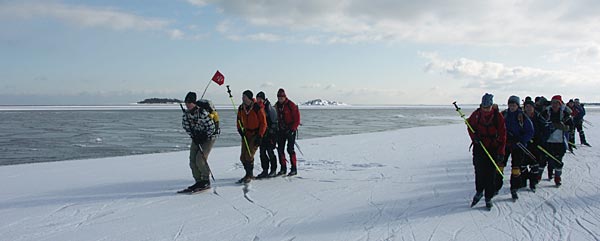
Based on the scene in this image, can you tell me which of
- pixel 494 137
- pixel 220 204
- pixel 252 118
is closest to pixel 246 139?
pixel 252 118

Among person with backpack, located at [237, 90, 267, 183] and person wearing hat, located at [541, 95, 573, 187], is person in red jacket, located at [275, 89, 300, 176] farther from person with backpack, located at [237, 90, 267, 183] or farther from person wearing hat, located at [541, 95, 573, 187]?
person wearing hat, located at [541, 95, 573, 187]

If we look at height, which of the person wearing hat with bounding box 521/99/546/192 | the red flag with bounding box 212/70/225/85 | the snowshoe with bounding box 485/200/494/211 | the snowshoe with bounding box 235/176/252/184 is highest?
the red flag with bounding box 212/70/225/85

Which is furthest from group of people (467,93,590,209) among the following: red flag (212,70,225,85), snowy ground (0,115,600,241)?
red flag (212,70,225,85)

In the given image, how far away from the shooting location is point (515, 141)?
5.94m

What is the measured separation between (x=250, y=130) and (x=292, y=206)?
1.94 meters

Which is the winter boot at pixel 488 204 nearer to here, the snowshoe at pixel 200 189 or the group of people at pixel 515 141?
the group of people at pixel 515 141

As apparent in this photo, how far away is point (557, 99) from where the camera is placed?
299 inches

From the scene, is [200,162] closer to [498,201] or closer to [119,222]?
[119,222]

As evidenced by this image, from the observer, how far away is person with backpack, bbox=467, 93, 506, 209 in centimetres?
536

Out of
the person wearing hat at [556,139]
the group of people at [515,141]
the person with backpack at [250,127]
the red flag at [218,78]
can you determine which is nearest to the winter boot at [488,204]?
the group of people at [515,141]

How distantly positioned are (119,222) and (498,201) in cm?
477

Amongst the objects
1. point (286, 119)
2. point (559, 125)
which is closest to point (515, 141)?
point (559, 125)

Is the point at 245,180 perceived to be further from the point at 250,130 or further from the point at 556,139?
the point at 556,139

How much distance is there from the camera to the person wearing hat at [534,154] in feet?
21.8
